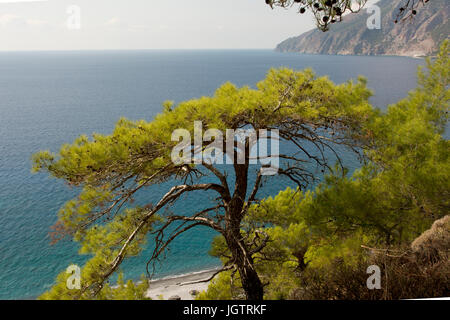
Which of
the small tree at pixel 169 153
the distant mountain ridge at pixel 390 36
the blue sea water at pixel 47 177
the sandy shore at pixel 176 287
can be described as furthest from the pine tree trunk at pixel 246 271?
the distant mountain ridge at pixel 390 36

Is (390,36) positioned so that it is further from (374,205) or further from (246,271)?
(246,271)

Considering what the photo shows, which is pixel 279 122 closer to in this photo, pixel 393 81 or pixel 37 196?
pixel 37 196

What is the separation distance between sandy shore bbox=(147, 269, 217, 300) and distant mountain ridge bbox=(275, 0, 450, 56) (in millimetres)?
79546

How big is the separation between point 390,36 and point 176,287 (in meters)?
128

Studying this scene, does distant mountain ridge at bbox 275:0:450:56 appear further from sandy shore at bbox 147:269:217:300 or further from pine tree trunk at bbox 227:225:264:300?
pine tree trunk at bbox 227:225:264:300

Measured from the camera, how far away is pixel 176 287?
13727mm

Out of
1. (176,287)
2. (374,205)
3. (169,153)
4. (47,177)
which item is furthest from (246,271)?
(47,177)

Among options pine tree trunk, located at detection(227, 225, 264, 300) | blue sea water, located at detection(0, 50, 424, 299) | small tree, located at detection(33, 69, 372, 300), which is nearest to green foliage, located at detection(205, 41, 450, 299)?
pine tree trunk, located at detection(227, 225, 264, 300)

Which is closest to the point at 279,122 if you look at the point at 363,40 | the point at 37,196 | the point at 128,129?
the point at 128,129

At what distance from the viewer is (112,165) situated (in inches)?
153

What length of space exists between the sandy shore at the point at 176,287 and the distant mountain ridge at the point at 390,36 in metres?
79.5

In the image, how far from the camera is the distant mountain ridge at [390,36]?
8800cm

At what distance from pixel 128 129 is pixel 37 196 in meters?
18.1

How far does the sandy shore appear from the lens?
13.2 m
